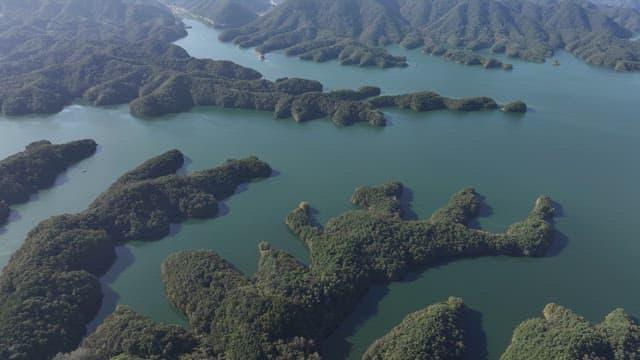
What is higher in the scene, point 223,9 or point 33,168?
point 223,9

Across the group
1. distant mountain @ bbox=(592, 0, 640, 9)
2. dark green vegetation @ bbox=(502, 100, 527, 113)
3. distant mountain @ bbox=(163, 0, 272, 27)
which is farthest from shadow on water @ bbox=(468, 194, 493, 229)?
distant mountain @ bbox=(592, 0, 640, 9)

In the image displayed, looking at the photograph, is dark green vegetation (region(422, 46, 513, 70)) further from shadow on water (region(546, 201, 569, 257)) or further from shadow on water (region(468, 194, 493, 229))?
shadow on water (region(546, 201, 569, 257))

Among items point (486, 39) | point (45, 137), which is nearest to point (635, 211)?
point (45, 137)

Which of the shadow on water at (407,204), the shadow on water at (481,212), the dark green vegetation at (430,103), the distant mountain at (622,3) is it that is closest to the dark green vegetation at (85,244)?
the shadow on water at (407,204)

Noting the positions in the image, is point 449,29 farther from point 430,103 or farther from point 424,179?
point 424,179

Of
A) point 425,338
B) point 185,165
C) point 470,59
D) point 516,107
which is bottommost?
point 185,165

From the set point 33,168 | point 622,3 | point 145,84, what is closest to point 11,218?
point 33,168

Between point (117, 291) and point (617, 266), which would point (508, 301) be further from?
point (117, 291)
